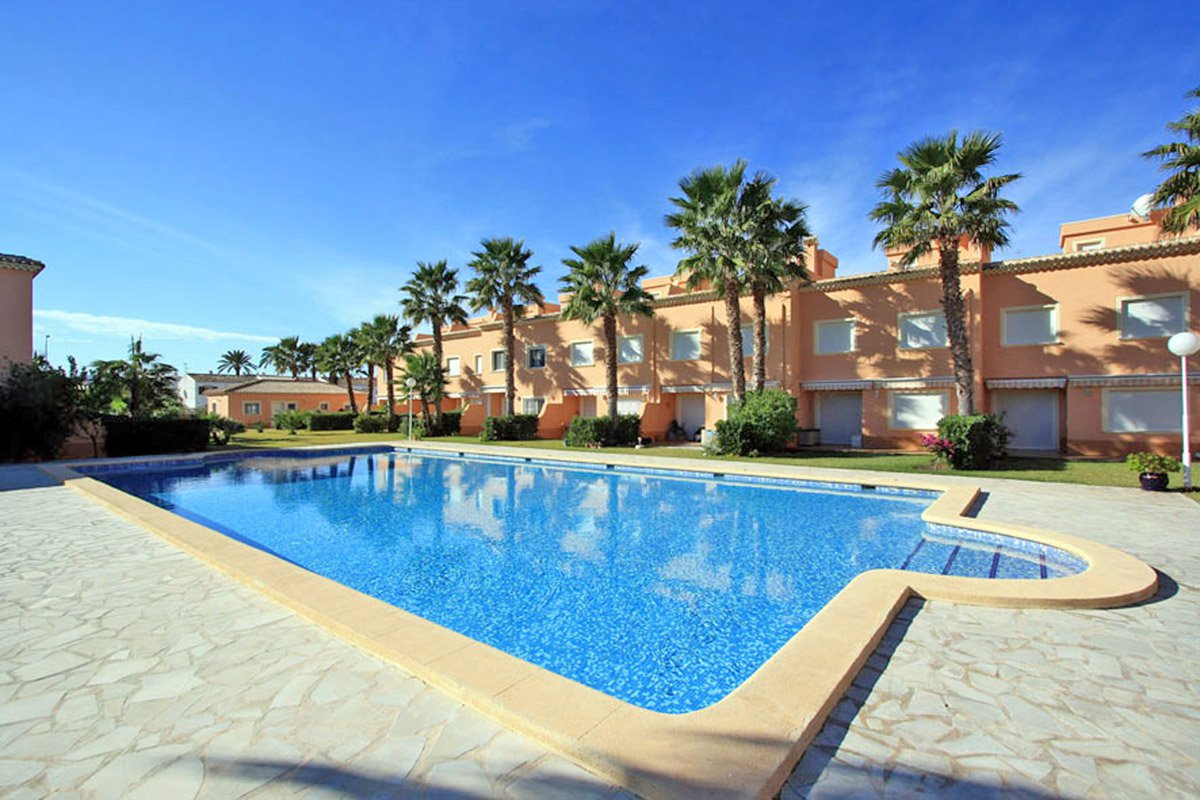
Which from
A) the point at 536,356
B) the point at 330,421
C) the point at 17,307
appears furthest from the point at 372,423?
the point at 17,307

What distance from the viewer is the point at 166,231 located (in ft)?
64.2

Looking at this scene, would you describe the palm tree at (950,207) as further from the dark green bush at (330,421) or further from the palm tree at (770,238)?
the dark green bush at (330,421)

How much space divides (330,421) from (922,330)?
42965 millimetres

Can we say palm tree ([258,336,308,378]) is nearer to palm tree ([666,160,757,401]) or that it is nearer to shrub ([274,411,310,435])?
shrub ([274,411,310,435])

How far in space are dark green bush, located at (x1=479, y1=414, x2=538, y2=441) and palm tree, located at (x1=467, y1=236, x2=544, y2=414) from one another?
5509 millimetres

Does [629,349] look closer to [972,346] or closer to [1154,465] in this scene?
[972,346]

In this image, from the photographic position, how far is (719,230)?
22.1 meters

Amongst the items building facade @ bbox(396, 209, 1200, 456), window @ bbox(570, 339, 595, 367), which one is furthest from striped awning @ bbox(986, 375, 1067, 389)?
window @ bbox(570, 339, 595, 367)

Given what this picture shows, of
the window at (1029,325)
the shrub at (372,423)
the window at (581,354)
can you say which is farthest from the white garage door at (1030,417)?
the shrub at (372,423)

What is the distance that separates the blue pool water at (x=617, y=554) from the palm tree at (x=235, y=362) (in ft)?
257

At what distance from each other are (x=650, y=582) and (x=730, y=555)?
6.59ft

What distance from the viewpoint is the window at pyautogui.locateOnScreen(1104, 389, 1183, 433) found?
18898 mm

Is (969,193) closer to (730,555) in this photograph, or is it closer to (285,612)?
(730,555)

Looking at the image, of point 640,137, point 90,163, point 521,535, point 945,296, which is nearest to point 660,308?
point 640,137
